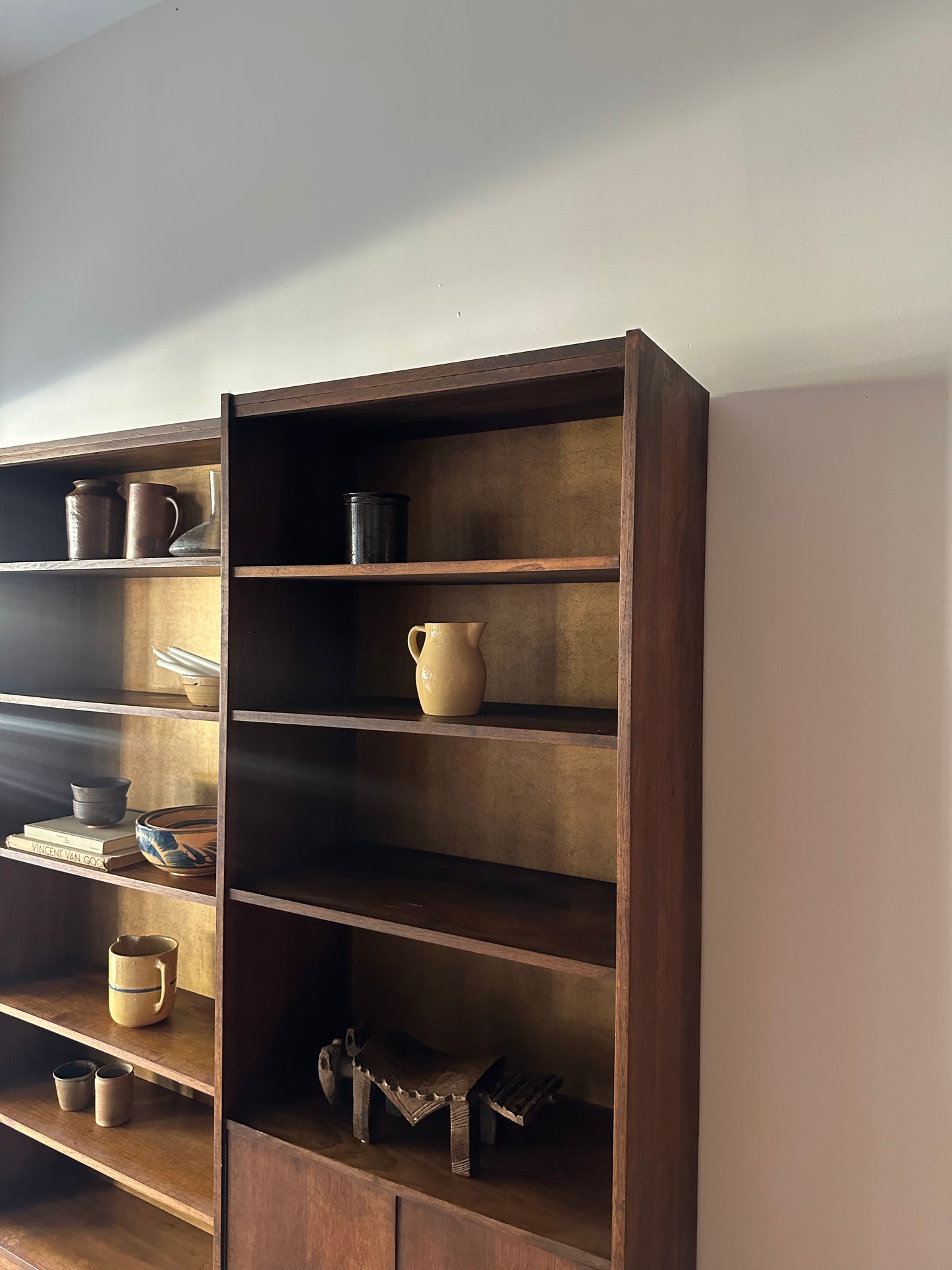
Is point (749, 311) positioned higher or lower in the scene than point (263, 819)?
higher

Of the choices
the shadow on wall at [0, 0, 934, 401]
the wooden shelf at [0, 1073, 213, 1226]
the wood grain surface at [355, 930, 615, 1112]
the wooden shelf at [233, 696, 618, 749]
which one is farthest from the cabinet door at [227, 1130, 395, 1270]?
the shadow on wall at [0, 0, 934, 401]

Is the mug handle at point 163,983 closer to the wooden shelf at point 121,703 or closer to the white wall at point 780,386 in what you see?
the wooden shelf at point 121,703

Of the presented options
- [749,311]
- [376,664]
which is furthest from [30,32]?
[749,311]

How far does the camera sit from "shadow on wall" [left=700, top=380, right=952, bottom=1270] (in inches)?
49.6

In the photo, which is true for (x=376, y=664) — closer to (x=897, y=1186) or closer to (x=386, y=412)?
(x=386, y=412)

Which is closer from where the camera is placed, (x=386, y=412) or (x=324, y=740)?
(x=386, y=412)

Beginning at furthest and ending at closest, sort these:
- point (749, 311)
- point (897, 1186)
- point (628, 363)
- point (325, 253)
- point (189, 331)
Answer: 1. point (189, 331)
2. point (325, 253)
3. point (749, 311)
4. point (897, 1186)
5. point (628, 363)

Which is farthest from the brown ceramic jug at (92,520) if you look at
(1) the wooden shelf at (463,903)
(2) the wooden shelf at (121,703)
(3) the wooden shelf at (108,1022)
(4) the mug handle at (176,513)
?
(3) the wooden shelf at (108,1022)

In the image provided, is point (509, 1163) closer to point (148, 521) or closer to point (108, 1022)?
point (108, 1022)

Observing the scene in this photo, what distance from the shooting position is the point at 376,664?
5.64ft

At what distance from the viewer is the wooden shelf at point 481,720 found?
1.17 metres

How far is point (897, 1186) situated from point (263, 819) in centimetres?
110

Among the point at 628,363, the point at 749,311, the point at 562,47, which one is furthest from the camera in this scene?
the point at 562,47

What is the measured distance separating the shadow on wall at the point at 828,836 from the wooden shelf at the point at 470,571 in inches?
11.7
